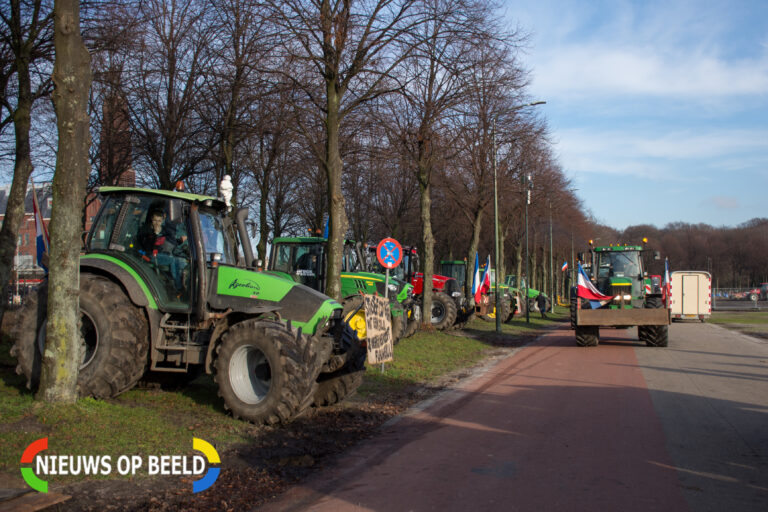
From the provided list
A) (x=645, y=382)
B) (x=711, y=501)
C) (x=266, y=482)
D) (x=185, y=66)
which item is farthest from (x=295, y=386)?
(x=185, y=66)

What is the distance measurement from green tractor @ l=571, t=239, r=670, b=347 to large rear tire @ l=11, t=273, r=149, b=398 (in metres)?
14.5

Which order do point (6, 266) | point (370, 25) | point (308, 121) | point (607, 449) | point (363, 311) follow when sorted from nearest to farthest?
point (607, 449) → point (363, 311) → point (6, 266) → point (370, 25) → point (308, 121)

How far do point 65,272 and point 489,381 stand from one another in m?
8.11

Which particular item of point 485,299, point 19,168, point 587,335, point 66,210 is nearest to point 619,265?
point 587,335

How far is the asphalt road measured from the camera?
17.2 ft

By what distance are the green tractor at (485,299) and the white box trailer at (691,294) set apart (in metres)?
8.59

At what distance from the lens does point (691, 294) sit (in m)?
Answer: 33.5

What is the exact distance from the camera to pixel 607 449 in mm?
6816

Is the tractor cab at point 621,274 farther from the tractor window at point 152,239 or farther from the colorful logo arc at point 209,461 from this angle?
the colorful logo arc at point 209,461

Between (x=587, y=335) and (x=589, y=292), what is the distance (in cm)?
140

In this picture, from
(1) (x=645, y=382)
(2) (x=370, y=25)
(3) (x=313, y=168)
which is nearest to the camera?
(1) (x=645, y=382)

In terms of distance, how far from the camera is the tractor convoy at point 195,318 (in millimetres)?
7398

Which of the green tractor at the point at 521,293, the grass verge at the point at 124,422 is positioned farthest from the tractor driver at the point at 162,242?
the green tractor at the point at 521,293

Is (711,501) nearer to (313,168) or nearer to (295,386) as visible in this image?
(295,386)
